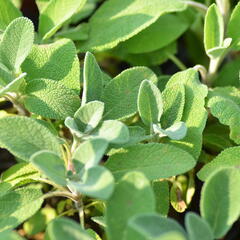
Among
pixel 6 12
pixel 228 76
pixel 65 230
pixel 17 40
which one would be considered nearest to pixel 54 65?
pixel 17 40

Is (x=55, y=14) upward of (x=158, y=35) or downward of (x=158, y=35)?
upward

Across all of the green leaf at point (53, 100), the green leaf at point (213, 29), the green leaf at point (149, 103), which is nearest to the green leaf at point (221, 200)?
the green leaf at point (149, 103)

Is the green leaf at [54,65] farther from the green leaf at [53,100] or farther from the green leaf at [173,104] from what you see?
the green leaf at [173,104]

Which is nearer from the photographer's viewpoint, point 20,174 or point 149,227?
point 149,227

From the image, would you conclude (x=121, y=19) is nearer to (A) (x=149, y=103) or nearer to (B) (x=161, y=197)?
(A) (x=149, y=103)

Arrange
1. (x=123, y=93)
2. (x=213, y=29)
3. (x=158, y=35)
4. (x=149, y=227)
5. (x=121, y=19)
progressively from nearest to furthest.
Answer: (x=149, y=227), (x=123, y=93), (x=213, y=29), (x=121, y=19), (x=158, y=35)

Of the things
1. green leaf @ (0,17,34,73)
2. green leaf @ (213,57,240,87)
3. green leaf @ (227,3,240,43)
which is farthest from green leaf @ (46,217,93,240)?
green leaf @ (213,57,240,87)

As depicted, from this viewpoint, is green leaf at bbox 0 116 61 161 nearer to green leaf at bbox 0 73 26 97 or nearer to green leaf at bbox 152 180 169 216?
green leaf at bbox 0 73 26 97
